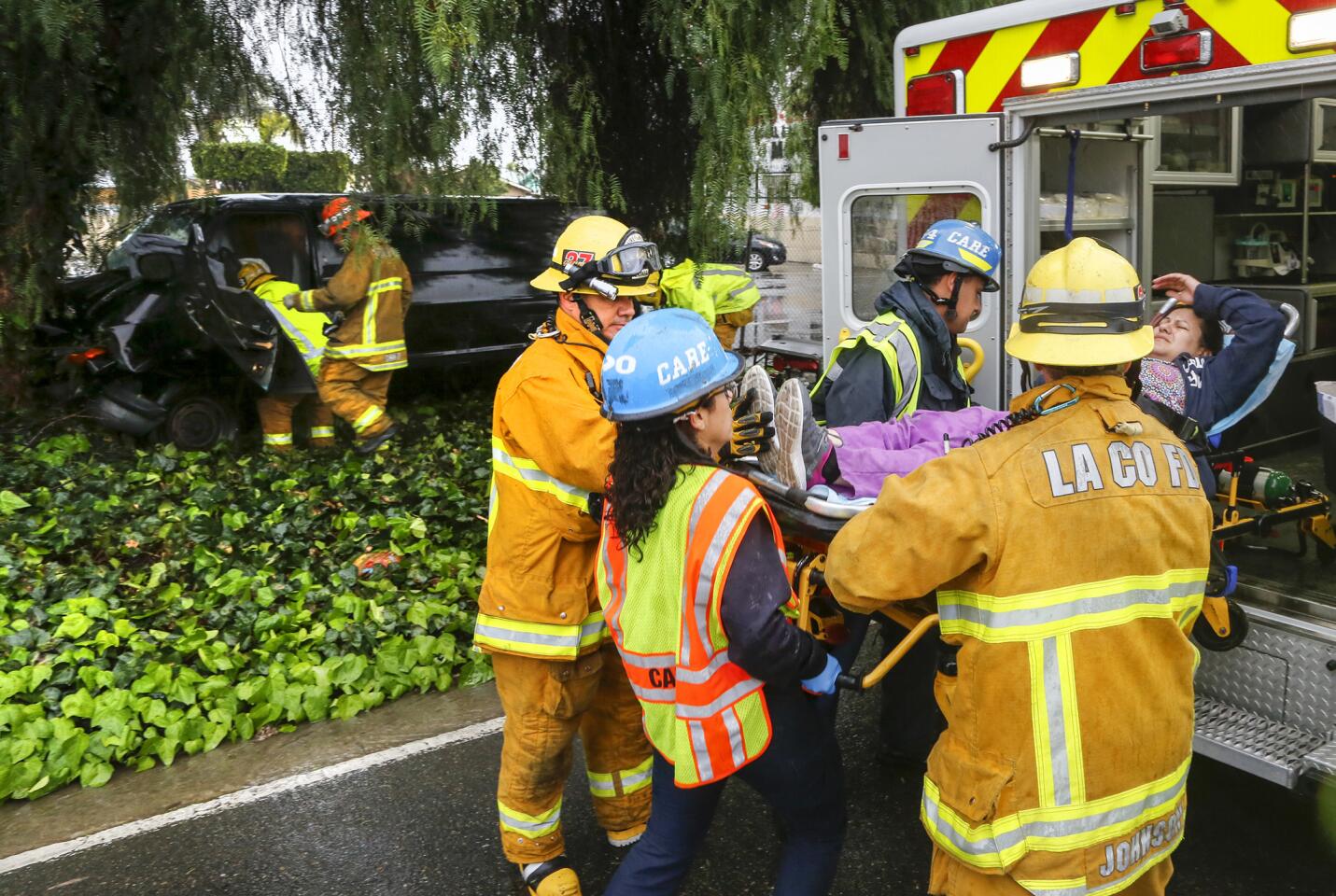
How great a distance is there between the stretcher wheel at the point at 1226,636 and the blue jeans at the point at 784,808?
50.8 inches

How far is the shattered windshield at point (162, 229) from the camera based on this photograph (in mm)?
7543

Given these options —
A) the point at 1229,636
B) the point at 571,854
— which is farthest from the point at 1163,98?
the point at 571,854

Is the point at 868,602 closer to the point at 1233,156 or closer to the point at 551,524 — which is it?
the point at 551,524

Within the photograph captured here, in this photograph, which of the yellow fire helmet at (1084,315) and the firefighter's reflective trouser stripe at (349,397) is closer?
the yellow fire helmet at (1084,315)

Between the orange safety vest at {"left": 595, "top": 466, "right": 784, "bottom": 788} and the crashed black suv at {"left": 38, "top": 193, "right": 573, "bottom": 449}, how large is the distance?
464cm

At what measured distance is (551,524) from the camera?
298cm

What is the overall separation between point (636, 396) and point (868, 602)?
645 millimetres

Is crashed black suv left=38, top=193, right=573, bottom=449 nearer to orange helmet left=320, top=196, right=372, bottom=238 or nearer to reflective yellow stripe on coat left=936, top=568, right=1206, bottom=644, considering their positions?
orange helmet left=320, top=196, right=372, bottom=238

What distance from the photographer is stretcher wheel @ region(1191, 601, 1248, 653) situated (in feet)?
10.3

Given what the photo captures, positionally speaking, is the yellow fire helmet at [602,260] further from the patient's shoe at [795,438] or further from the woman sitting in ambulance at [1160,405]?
the patient's shoe at [795,438]

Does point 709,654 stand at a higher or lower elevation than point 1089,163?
lower

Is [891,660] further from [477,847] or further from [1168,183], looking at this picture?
[1168,183]

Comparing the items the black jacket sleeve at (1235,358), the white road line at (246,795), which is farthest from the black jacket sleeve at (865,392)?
the white road line at (246,795)

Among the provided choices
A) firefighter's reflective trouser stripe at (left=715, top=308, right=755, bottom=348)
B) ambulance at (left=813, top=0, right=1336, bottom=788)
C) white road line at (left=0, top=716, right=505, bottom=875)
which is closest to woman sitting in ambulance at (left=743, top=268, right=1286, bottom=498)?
ambulance at (left=813, top=0, right=1336, bottom=788)
